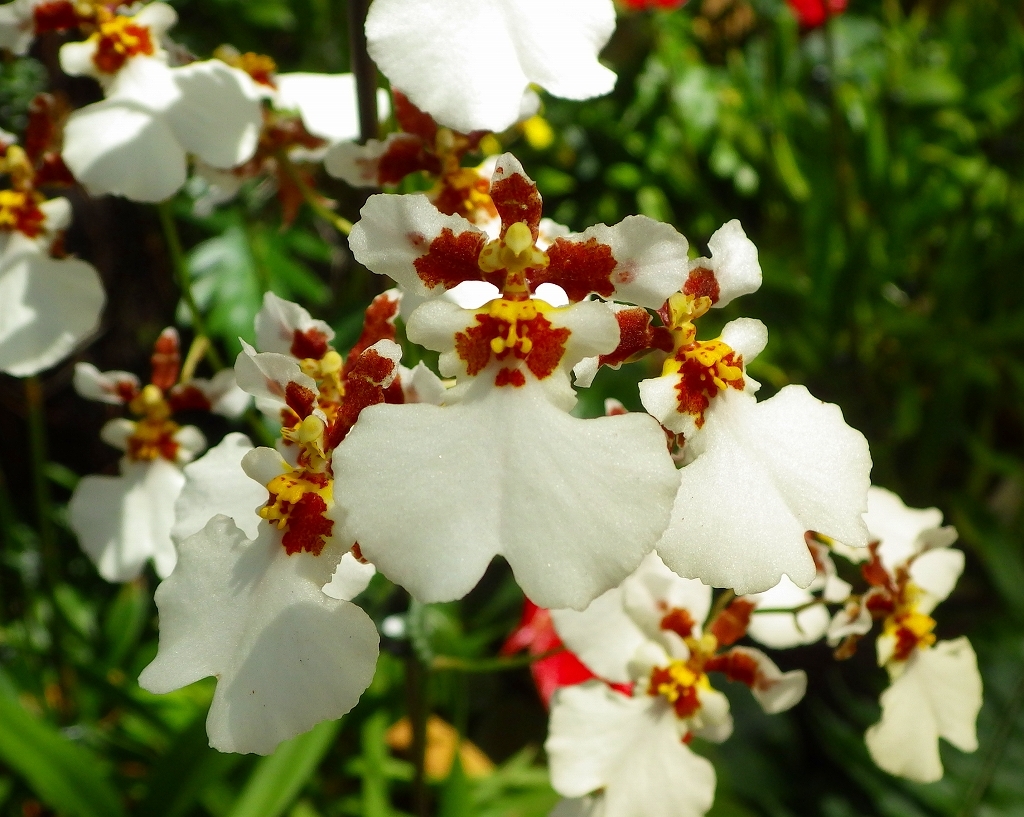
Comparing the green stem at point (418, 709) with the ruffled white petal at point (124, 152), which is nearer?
the ruffled white petal at point (124, 152)

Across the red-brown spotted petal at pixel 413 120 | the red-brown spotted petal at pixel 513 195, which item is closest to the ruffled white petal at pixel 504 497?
the red-brown spotted petal at pixel 513 195

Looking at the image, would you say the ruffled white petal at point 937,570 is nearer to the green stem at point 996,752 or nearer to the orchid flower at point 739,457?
the orchid flower at point 739,457

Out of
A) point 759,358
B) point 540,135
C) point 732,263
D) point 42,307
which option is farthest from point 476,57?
point 540,135

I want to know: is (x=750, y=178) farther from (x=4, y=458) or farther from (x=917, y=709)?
(x=4, y=458)

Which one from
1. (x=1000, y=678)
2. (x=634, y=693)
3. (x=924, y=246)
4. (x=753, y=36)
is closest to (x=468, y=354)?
(x=634, y=693)

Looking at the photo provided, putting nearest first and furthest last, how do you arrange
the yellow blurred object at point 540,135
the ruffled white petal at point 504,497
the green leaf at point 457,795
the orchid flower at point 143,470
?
the ruffled white petal at point 504,497 < the orchid flower at point 143,470 < the green leaf at point 457,795 < the yellow blurred object at point 540,135

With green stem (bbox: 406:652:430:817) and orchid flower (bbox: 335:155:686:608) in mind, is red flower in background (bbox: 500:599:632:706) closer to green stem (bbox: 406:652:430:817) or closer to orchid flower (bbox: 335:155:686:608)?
green stem (bbox: 406:652:430:817)
